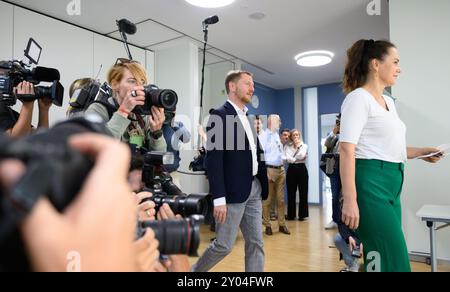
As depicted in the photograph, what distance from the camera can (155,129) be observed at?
124 cm

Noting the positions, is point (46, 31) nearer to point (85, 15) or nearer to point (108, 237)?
point (85, 15)

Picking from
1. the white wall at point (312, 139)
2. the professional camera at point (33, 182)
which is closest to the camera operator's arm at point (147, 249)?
the professional camera at point (33, 182)

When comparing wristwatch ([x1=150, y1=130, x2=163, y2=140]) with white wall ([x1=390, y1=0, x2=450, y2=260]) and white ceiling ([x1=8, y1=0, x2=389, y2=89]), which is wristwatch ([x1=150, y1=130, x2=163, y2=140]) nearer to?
white ceiling ([x1=8, y1=0, x2=389, y2=89])

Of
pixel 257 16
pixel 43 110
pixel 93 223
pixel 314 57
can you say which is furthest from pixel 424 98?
pixel 93 223

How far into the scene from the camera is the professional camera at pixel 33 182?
0.24m

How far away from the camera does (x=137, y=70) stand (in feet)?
4.39

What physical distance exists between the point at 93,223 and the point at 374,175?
1.18 meters

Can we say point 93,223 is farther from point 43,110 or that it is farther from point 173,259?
point 43,110

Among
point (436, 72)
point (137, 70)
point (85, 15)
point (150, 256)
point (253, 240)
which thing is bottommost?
point (253, 240)

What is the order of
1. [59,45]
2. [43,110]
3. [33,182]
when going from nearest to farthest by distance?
[33,182] < [43,110] < [59,45]

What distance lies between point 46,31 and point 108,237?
139 inches

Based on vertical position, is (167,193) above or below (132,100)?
below

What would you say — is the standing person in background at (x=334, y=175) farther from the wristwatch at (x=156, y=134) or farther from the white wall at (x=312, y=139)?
the white wall at (x=312, y=139)

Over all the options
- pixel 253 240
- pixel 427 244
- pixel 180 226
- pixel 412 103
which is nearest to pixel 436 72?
pixel 412 103
